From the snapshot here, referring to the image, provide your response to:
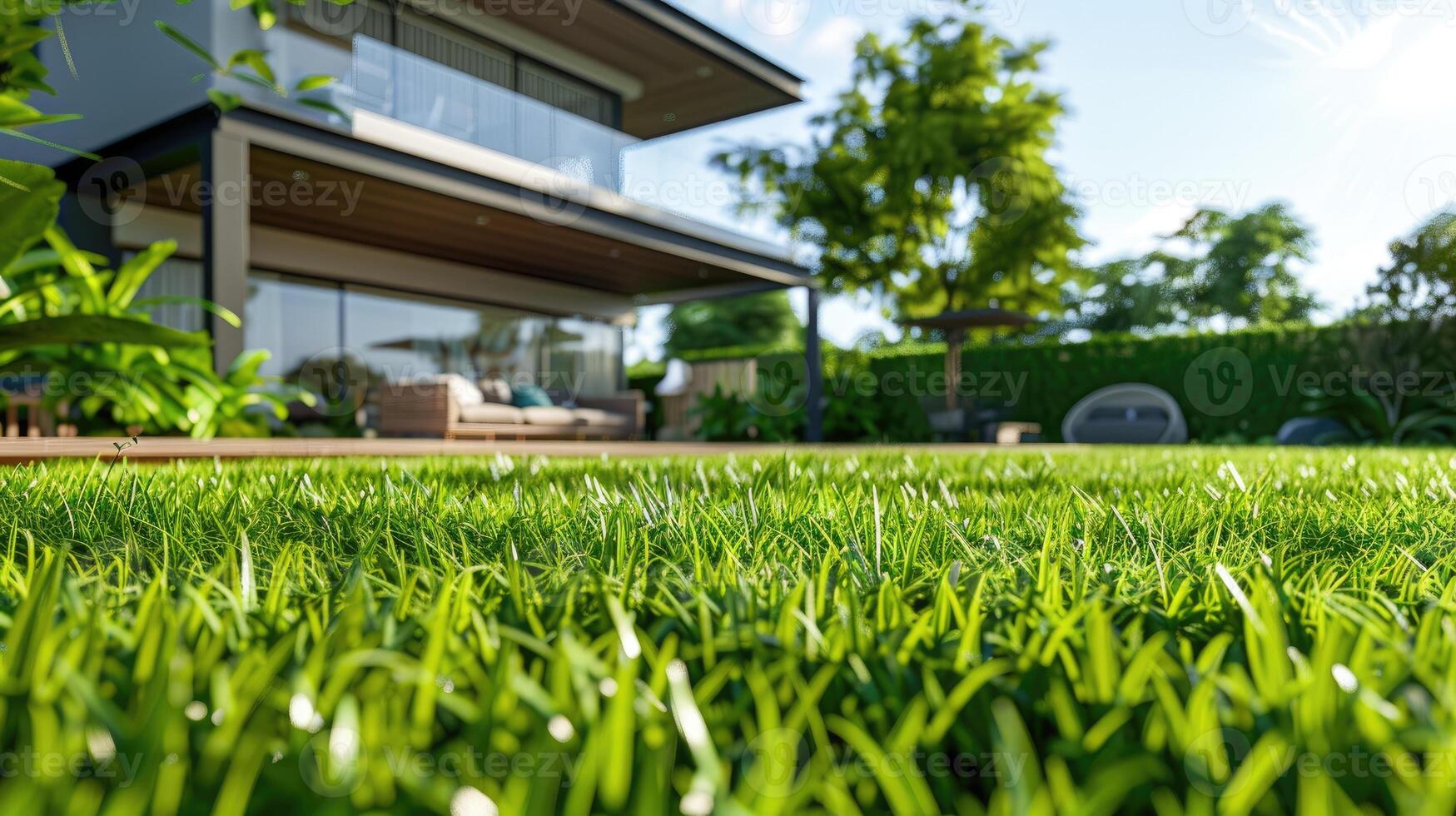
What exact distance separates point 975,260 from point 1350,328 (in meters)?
7.10

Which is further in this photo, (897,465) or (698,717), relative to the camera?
(897,465)

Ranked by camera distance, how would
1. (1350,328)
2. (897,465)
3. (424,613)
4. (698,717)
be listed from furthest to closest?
(1350,328) → (897,465) → (424,613) → (698,717)

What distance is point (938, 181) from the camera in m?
16.3

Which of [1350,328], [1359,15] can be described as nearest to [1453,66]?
[1359,15]

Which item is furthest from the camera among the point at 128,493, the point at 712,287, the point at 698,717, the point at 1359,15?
the point at 712,287

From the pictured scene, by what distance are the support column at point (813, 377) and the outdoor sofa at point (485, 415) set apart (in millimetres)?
2523

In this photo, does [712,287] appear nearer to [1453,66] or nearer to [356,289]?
[356,289]

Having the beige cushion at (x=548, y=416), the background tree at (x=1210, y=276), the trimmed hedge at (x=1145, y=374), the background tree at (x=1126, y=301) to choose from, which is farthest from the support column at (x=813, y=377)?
the background tree at (x=1126, y=301)

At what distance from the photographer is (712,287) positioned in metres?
12.4

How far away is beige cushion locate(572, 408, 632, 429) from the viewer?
10349 millimetres

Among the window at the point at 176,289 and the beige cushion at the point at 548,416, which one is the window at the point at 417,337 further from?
the beige cushion at the point at 548,416

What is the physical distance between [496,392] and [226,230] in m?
4.86

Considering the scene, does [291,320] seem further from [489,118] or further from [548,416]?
[489,118]

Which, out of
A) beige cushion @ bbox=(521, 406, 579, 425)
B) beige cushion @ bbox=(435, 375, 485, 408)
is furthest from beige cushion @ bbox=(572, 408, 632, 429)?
beige cushion @ bbox=(435, 375, 485, 408)
